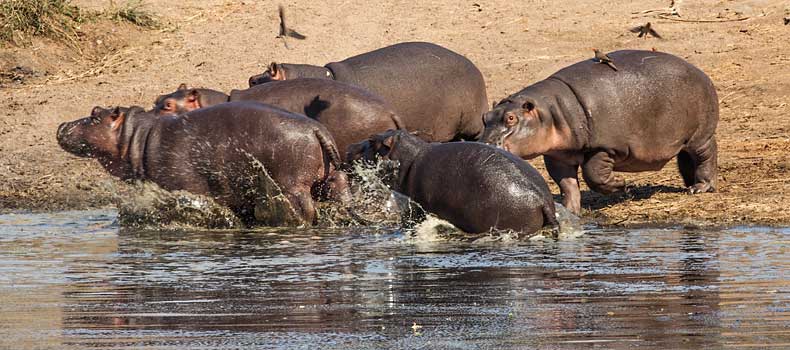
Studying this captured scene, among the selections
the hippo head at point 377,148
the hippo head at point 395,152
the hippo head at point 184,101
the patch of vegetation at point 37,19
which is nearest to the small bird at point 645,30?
the hippo head at point 184,101

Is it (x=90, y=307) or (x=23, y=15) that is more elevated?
(x=23, y=15)

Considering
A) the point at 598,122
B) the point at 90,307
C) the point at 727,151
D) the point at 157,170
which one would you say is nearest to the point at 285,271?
the point at 90,307

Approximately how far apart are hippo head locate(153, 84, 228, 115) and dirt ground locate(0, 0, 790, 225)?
0.72 metres

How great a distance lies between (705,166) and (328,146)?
9.04ft

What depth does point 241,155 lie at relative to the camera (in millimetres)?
9578

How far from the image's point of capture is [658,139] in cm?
1012

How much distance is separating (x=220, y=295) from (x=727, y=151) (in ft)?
20.8

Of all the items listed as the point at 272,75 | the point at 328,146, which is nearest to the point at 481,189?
the point at 328,146

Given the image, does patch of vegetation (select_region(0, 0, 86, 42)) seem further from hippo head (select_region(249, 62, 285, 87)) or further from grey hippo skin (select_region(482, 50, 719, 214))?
grey hippo skin (select_region(482, 50, 719, 214))

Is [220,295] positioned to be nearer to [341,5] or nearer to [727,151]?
[727,151]

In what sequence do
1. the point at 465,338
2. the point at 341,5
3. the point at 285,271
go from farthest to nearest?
the point at 341,5 < the point at 285,271 < the point at 465,338

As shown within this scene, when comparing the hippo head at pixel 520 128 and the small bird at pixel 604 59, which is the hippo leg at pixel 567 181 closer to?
the hippo head at pixel 520 128

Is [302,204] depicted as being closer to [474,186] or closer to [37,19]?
[474,186]

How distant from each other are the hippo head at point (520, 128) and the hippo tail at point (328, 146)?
39.4 inches
